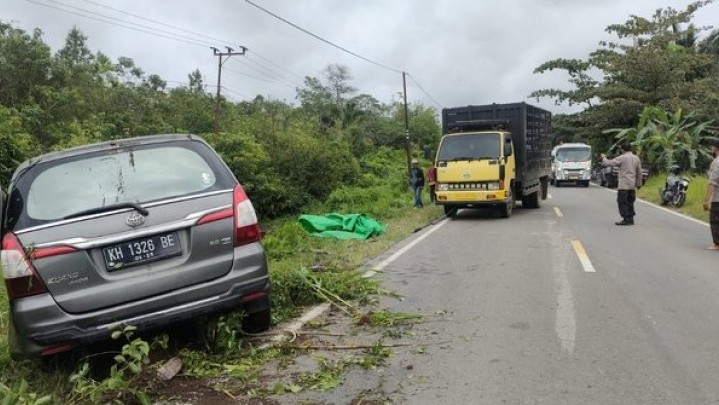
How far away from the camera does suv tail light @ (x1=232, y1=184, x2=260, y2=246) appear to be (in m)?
4.58

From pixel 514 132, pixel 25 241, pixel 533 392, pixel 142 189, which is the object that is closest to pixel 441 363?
pixel 533 392

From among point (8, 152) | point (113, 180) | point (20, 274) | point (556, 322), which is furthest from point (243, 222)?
point (8, 152)

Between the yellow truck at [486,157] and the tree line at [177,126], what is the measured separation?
9.88m

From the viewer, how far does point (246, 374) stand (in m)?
4.42

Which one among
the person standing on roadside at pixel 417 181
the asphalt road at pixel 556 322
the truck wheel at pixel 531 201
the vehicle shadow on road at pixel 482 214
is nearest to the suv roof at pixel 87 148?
the asphalt road at pixel 556 322

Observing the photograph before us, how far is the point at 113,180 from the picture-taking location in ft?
14.9

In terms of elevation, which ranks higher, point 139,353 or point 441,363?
point 139,353

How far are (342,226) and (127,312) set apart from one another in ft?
30.5

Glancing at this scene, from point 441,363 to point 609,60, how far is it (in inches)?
1364

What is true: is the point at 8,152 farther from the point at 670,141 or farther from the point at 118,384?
the point at 670,141

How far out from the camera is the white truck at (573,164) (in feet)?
106

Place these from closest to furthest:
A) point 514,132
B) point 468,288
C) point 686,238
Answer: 1. point 468,288
2. point 686,238
3. point 514,132

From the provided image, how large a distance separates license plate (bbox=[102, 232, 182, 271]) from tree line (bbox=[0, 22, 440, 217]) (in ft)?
42.2

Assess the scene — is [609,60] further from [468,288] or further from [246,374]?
[246,374]
